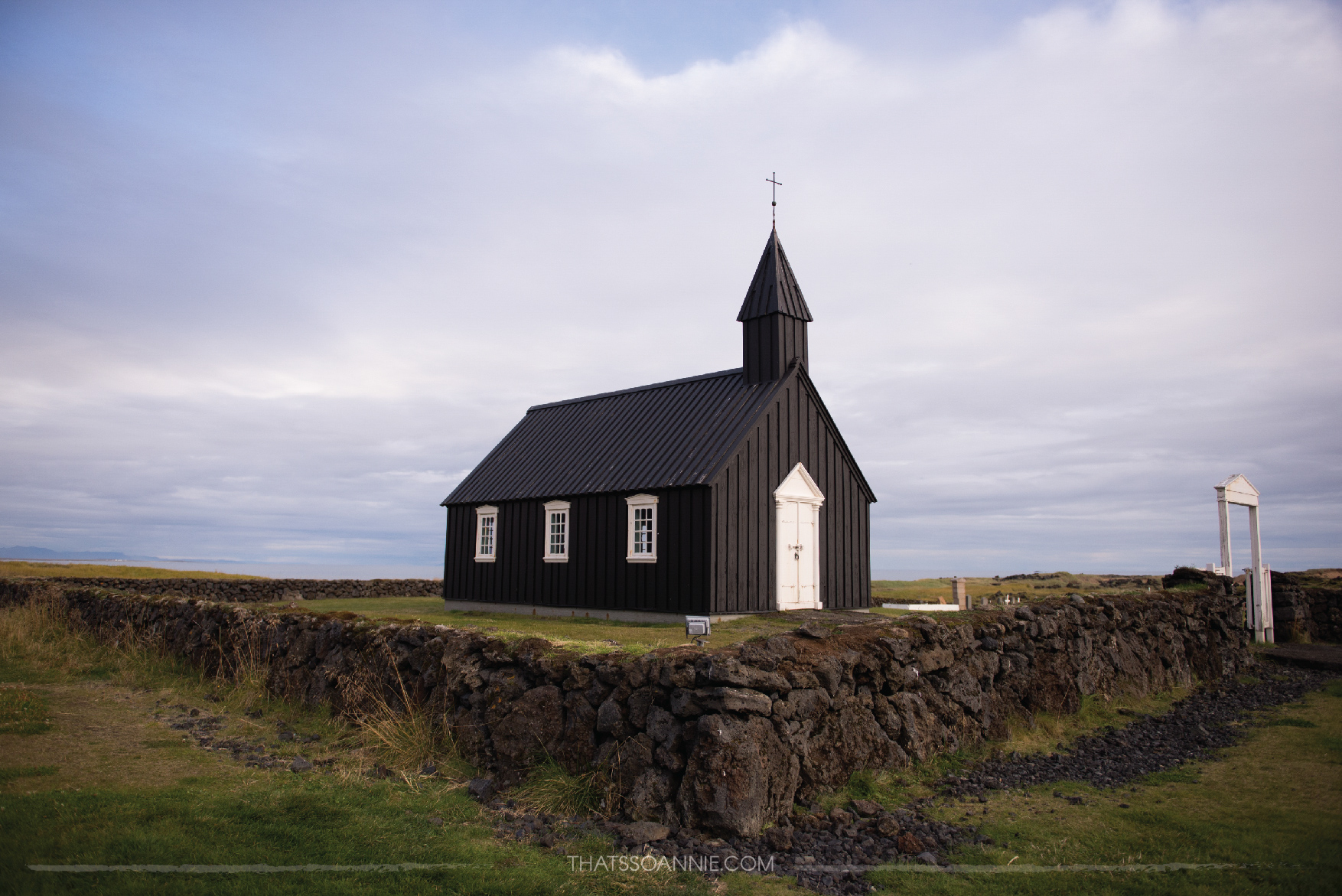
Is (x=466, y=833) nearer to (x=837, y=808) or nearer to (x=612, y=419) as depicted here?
(x=837, y=808)

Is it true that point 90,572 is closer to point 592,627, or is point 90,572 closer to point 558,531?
point 558,531

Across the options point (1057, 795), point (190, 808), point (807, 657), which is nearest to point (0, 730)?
point (190, 808)

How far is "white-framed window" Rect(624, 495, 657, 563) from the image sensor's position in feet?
66.8

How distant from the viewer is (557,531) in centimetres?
2355

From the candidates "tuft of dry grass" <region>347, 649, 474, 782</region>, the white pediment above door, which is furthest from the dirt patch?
the white pediment above door

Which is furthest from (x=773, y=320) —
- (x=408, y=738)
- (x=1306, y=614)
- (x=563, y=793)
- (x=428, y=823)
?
(x=1306, y=614)

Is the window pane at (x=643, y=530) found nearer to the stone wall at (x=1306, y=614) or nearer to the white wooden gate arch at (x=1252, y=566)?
the white wooden gate arch at (x=1252, y=566)

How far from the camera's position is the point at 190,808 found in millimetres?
8039

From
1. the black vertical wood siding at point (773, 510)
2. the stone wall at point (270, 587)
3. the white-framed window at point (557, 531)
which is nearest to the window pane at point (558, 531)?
the white-framed window at point (557, 531)

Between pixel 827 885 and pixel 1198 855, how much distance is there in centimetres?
373

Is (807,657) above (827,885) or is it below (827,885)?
above

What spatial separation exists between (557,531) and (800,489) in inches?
288

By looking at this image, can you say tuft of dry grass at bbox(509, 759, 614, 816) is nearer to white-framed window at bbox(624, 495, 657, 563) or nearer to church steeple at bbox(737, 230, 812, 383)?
white-framed window at bbox(624, 495, 657, 563)

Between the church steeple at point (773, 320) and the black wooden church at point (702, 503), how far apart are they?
46mm
